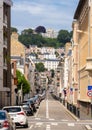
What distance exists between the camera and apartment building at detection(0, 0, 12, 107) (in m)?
91.2

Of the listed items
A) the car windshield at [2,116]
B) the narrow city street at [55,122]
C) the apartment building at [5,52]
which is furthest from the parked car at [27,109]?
the car windshield at [2,116]

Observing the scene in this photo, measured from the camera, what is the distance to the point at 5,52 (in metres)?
94.9

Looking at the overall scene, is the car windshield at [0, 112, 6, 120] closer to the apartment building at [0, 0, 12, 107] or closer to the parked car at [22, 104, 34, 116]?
the parked car at [22, 104, 34, 116]

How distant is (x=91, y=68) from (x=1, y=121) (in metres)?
35.6

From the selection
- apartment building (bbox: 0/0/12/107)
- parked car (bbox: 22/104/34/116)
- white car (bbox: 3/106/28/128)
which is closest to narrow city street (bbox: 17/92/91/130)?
parked car (bbox: 22/104/34/116)

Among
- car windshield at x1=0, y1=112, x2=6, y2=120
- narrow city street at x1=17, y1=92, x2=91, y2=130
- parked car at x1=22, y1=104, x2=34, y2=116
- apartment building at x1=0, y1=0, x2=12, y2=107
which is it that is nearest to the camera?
car windshield at x1=0, y1=112, x2=6, y2=120

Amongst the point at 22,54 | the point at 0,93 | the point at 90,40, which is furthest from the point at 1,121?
the point at 22,54

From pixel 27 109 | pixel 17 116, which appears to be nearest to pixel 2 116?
pixel 17 116

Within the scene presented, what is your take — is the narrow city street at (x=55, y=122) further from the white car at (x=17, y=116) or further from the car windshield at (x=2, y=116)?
the car windshield at (x=2, y=116)

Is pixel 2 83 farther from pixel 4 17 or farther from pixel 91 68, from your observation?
pixel 91 68

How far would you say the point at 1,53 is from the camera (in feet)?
299

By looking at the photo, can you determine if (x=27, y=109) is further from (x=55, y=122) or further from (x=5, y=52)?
(x=5, y=52)

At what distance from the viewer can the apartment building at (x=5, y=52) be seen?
9125 centimetres

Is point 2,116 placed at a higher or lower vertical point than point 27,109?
lower
